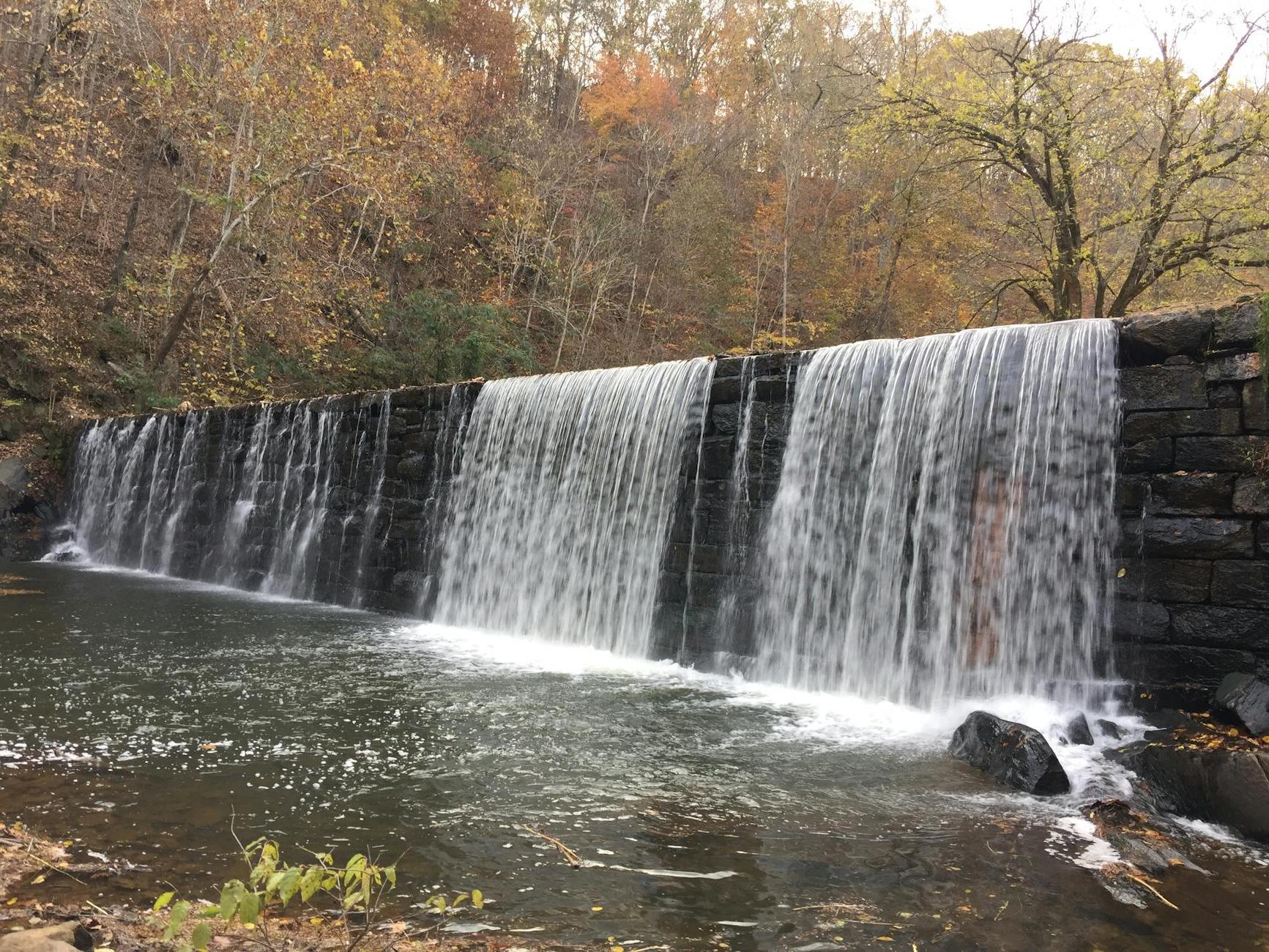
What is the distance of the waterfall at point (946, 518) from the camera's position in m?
6.04

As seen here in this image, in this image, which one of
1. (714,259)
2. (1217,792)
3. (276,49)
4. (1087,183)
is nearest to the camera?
(1217,792)

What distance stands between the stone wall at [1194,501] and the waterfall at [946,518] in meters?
0.18

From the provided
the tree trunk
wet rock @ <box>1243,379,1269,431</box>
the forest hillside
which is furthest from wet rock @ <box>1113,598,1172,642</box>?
the tree trunk

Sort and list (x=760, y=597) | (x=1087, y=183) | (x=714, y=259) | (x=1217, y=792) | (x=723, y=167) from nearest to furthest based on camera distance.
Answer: (x=1217, y=792), (x=760, y=597), (x=1087, y=183), (x=714, y=259), (x=723, y=167)

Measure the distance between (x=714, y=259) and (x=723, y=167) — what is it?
175 inches

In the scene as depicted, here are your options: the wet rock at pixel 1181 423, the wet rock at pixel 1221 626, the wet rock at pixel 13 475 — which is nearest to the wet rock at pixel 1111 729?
the wet rock at pixel 1221 626

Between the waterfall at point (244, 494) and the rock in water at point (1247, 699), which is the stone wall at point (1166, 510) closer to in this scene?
the rock in water at point (1247, 699)

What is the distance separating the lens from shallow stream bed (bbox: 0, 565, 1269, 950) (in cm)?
301

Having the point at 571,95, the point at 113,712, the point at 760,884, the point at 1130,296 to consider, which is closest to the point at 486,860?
the point at 760,884

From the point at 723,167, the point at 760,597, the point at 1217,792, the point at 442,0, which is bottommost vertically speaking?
the point at 1217,792

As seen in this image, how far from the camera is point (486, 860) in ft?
11.0

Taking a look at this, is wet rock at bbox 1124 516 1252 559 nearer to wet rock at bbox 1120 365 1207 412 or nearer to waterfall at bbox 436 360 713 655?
wet rock at bbox 1120 365 1207 412

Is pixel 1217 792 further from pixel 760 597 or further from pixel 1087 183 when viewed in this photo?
pixel 1087 183

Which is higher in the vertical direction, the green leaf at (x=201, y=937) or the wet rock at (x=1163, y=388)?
the wet rock at (x=1163, y=388)
